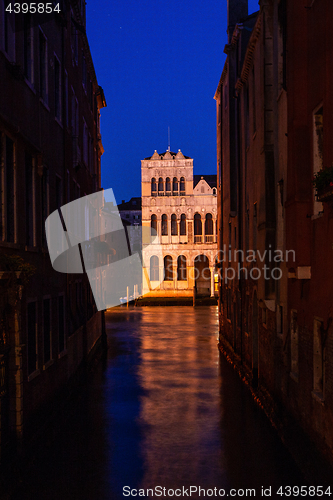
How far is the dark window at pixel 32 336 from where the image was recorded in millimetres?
11367

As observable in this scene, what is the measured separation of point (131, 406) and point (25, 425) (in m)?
5.20

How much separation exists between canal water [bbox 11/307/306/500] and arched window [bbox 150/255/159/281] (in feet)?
129

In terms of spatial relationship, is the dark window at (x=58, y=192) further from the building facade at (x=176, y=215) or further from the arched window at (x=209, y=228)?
the arched window at (x=209, y=228)

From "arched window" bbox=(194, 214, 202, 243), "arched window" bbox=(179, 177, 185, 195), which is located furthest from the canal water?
"arched window" bbox=(179, 177, 185, 195)

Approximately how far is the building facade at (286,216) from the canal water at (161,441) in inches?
34.7

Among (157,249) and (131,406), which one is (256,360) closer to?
(131,406)

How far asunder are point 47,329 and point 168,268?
49.2 m

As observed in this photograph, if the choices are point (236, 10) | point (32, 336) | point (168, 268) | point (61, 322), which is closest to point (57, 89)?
point (61, 322)

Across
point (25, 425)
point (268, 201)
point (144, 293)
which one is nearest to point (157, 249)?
point (144, 293)

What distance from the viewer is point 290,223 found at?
995cm

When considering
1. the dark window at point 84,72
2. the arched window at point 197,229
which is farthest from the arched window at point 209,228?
the dark window at point 84,72

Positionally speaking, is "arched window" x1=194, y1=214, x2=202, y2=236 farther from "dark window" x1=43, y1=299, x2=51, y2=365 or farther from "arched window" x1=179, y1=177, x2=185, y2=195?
"dark window" x1=43, y1=299, x2=51, y2=365

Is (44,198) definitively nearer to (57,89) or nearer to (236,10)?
(57,89)

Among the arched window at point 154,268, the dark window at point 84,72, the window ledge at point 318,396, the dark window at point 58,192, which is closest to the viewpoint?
the window ledge at point 318,396
